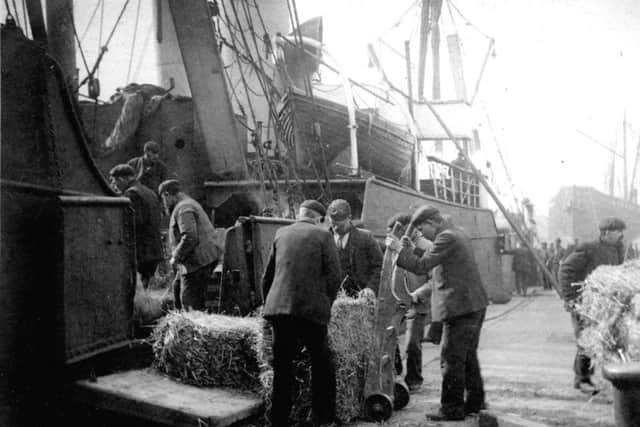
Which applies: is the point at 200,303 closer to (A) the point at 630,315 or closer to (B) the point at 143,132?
(A) the point at 630,315

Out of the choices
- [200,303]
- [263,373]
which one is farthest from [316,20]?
[263,373]

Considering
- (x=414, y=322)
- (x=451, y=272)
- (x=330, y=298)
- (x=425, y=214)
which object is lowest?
(x=414, y=322)

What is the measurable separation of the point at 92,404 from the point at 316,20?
1627cm

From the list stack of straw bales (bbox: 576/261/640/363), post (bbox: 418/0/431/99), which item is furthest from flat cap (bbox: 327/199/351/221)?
post (bbox: 418/0/431/99)

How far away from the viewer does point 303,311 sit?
4699 mm

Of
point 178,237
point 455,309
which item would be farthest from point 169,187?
point 455,309

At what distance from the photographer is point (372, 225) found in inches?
412

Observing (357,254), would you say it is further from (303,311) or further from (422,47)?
(422,47)

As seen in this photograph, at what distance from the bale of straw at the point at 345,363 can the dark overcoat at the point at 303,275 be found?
427 mm

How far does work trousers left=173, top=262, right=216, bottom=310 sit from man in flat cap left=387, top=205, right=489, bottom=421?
2.19 metres

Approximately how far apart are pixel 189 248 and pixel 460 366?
9.50 feet

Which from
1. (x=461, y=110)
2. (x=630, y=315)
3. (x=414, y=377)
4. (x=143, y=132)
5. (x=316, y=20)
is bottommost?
(x=414, y=377)

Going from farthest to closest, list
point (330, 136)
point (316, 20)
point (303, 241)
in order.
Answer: point (316, 20), point (330, 136), point (303, 241)

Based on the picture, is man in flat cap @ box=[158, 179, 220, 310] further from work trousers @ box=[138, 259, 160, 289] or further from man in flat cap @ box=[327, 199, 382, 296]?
man in flat cap @ box=[327, 199, 382, 296]
